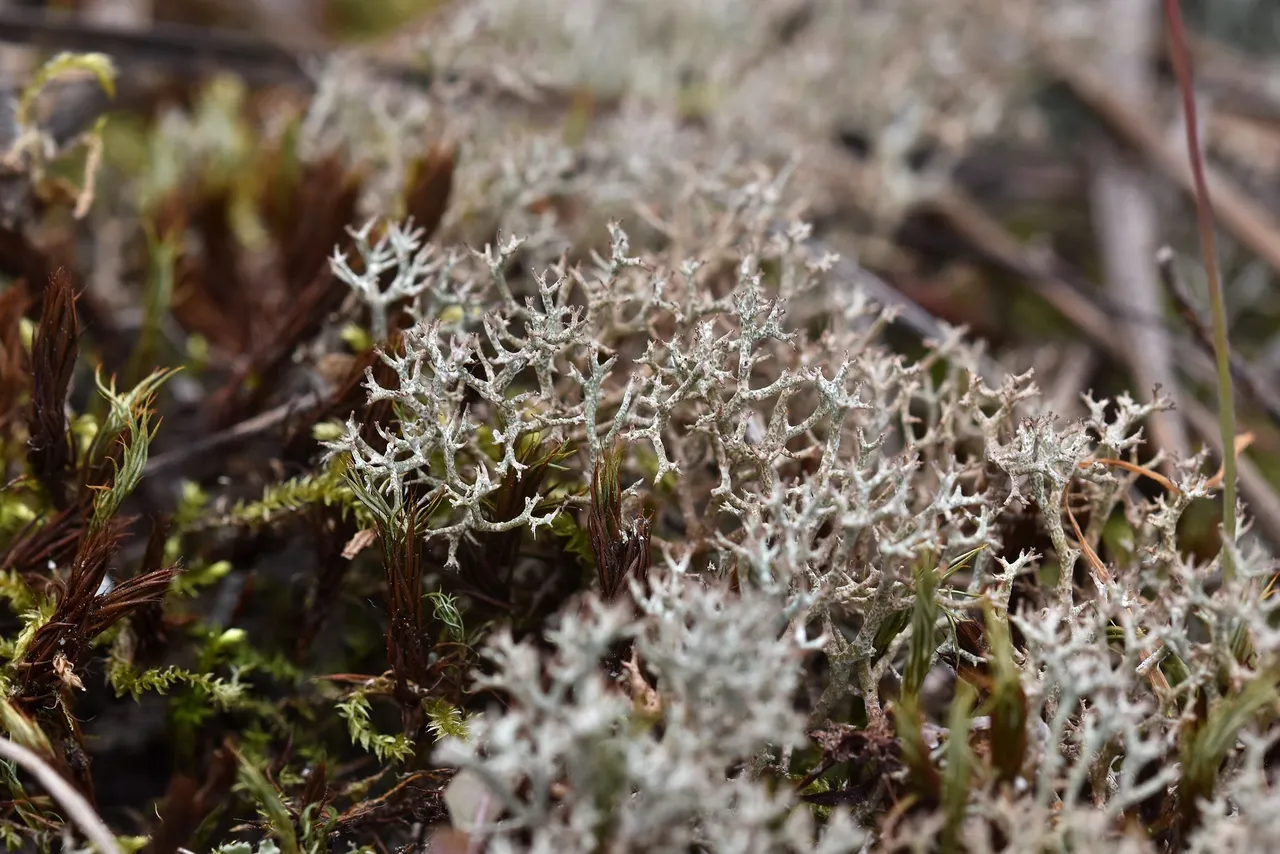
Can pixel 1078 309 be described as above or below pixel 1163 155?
below

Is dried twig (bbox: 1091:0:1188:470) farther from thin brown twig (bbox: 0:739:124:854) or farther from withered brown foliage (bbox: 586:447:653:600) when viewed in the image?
thin brown twig (bbox: 0:739:124:854)

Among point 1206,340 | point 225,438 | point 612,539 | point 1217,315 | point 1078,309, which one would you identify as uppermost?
point 1217,315

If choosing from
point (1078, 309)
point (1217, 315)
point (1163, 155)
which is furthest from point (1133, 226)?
point (1217, 315)

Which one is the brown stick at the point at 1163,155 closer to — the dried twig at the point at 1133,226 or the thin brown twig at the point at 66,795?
the dried twig at the point at 1133,226

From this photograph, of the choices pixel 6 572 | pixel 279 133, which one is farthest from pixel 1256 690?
pixel 279 133

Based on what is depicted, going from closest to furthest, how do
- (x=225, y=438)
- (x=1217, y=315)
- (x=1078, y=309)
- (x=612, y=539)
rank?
(x=612, y=539)
(x=1217, y=315)
(x=225, y=438)
(x=1078, y=309)

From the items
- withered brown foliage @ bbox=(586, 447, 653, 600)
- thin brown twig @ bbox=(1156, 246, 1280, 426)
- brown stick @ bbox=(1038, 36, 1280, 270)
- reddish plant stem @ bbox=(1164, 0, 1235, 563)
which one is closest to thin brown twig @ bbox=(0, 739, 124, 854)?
withered brown foliage @ bbox=(586, 447, 653, 600)

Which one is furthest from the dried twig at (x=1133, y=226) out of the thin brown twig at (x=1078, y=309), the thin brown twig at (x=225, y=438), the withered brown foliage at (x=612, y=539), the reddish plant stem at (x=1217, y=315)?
the thin brown twig at (x=225, y=438)

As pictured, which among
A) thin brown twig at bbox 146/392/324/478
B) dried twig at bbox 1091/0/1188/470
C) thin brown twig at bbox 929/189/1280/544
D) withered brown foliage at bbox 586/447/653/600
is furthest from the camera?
dried twig at bbox 1091/0/1188/470

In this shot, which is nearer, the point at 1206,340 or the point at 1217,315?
the point at 1217,315

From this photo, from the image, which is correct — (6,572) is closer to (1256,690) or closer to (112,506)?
(112,506)

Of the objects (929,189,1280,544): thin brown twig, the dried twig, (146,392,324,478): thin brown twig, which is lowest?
(146,392,324,478): thin brown twig

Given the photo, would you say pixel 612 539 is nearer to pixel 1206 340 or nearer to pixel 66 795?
pixel 66 795
